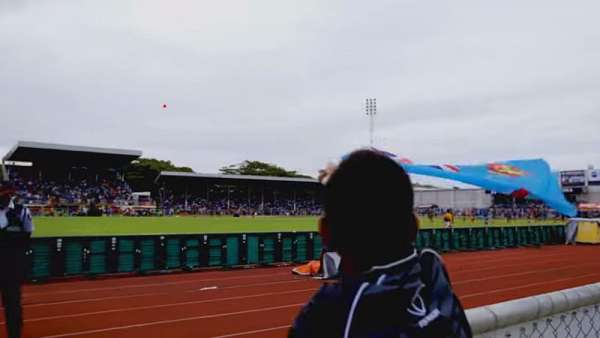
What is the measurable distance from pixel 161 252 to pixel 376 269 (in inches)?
535

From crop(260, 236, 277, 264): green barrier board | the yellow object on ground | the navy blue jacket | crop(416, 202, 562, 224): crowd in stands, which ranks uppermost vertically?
the navy blue jacket

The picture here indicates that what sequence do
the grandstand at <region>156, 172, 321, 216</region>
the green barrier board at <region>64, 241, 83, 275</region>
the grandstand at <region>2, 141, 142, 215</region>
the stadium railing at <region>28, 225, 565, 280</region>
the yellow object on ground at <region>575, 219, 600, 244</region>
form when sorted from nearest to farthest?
the stadium railing at <region>28, 225, 565, 280</region>, the green barrier board at <region>64, 241, 83, 275</region>, the yellow object on ground at <region>575, 219, 600, 244</region>, the grandstand at <region>2, 141, 142, 215</region>, the grandstand at <region>156, 172, 321, 216</region>

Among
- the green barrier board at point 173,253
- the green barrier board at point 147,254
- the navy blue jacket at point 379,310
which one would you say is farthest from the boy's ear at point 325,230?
the green barrier board at point 173,253

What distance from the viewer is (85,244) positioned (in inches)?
500

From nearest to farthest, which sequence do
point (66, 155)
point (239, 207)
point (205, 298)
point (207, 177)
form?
1. point (205, 298)
2. point (66, 155)
3. point (207, 177)
4. point (239, 207)

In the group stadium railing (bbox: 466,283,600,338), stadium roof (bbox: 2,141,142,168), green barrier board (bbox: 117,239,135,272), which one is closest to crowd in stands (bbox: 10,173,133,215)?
stadium roof (bbox: 2,141,142,168)

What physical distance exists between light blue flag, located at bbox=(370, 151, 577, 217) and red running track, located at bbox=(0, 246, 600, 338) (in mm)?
2222

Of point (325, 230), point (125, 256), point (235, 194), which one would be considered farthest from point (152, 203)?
point (325, 230)

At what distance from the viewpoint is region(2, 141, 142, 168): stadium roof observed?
42.3 m

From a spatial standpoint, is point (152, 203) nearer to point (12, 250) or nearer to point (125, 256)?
point (125, 256)

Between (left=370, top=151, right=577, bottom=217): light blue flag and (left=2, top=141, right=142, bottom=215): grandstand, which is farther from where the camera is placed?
(left=2, top=141, right=142, bottom=215): grandstand

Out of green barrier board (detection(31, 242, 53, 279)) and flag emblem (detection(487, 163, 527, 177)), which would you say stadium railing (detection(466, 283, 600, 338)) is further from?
green barrier board (detection(31, 242, 53, 279))

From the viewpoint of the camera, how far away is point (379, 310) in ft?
3.37

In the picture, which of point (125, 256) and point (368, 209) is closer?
point (368, 209)
